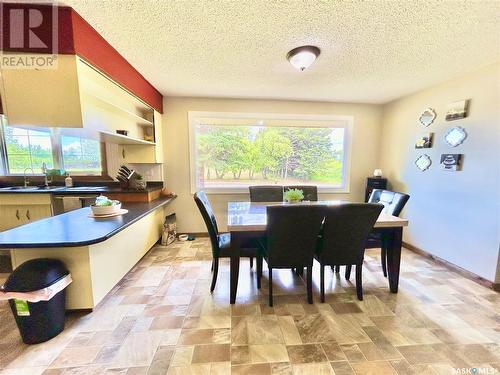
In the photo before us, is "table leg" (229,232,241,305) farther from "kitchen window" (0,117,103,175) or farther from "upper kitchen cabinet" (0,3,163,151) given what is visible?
"kitchen window" (0,117,103,175)

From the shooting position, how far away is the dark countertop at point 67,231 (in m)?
1.49

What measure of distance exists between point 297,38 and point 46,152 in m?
4.00

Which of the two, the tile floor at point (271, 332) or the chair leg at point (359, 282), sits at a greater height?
the chair leg at point (359, 282)

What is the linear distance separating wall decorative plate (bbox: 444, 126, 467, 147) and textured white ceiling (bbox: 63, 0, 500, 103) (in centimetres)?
64

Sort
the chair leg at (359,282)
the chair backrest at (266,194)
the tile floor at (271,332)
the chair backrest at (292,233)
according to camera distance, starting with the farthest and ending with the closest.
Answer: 1. the chair backrest at (266,194)
2. the chair leg at (359,282)
3. the chair backrest at (292,233)
4. the tile floor at (271,332)

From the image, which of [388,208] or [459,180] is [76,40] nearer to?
[388,208]

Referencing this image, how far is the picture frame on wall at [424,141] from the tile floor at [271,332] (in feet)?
5.69

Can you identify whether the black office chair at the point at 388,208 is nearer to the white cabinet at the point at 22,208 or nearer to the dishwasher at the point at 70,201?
the dishwasher at the point at 70,201

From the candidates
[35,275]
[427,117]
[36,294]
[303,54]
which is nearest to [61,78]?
[35,275]

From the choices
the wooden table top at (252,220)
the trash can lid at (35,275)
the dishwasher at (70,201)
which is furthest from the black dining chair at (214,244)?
the dishwasher at (70,201)

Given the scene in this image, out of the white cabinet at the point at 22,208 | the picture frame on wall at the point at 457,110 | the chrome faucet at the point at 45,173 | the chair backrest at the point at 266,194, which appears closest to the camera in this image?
the picture frame on wall at the point at 457,110

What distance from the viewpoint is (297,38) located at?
177 cm

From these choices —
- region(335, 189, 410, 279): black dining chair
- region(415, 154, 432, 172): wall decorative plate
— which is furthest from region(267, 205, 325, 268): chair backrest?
region(415, 154, 432, 172): wall decorative plate

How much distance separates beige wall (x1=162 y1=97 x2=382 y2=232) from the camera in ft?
11.4
